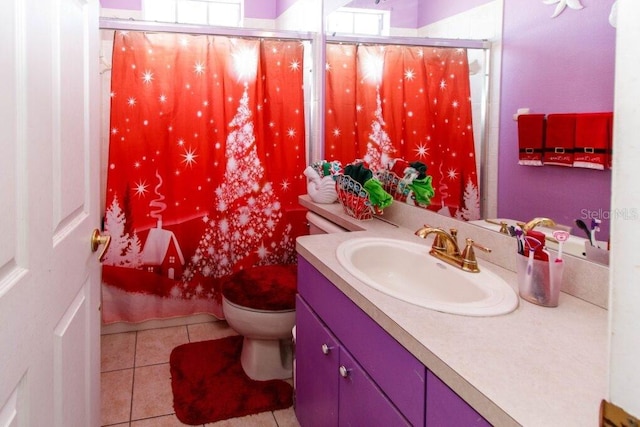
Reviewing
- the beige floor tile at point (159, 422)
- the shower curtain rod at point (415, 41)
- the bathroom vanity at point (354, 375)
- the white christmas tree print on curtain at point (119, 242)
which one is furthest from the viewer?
the white christmas tree print on curtain at point (119, 242)

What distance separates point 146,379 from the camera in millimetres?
2141

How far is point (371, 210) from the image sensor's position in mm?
1929

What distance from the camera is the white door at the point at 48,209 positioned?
2.12 ft

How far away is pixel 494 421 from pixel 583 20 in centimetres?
95

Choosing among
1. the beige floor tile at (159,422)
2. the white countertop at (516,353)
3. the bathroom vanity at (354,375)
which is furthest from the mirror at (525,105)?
the beige floor tile at (159,422)

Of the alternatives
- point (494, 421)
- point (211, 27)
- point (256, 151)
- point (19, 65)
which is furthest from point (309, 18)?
point (494, 421)

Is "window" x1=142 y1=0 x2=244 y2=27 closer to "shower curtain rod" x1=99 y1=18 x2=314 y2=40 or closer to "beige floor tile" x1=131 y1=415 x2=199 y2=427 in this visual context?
"shower curtain rod" x1=99 y1=18 x2=314 y2=40

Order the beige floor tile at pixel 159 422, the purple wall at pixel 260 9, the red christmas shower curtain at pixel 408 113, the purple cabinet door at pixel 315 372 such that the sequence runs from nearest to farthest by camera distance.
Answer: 1. the purple cabinet door at pixel 315 372
2. the red christmas shower curtain at pixel 408 113
3. the beige floor tile at pixel 159 422
4. the purple wall at pixel 260 9

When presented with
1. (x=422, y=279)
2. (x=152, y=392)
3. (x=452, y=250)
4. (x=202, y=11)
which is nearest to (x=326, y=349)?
(x=422, y=279)

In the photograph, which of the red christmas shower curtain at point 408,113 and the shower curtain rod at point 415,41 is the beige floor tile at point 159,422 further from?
the shower curtain rod at point 415,41

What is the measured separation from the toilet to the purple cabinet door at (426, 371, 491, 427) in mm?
1191

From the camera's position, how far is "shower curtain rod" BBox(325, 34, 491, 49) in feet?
4.81

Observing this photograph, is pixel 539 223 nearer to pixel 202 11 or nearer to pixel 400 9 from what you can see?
pixel 400 9

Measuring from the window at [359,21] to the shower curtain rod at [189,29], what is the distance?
0.69 feet
